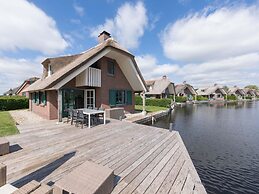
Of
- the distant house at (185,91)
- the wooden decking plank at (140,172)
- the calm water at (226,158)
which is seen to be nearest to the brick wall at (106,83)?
the calm water at (226,158)

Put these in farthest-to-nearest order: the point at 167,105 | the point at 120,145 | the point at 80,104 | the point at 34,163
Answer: the point at 167,105 < the point at 80,104 < the point at 120,145 < the point at 34,163

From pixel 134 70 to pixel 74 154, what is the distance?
11756mm

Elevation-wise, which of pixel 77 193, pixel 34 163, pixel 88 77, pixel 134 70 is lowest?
pixel 34 163

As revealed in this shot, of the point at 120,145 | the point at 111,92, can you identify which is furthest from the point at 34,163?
the point at 111,92

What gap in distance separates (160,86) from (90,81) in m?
34.0

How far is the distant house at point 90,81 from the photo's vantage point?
35.5 feet

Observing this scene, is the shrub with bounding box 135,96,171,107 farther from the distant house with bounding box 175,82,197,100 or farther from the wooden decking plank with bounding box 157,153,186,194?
the distant house with bounding box 175,82,197,100

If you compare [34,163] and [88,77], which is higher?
[88,77]

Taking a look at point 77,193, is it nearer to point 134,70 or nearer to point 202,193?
point 202,193

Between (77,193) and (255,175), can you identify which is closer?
(77,193)

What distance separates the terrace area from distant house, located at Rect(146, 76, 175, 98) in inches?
1423

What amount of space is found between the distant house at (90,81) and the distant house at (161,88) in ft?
85.2

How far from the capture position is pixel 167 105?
2884 centimetres

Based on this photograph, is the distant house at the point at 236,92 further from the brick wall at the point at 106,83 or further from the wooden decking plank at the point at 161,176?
the wooden decking plank at the point at 161,176
